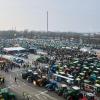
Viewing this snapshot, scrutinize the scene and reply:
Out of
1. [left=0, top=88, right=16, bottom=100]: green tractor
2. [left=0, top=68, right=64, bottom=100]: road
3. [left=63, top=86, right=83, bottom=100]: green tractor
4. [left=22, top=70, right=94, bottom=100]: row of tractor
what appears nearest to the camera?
[left=0, top=88, right=16, bottom=100]: green tractor

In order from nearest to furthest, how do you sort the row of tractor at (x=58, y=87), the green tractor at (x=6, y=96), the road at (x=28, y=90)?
the green tractor at (x=6, y=96) → the row of tractor at (x=58, y=87) → the road at (x=28, y=90)

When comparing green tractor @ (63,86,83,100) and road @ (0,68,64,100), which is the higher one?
green tractor @ (63,86,83,100)

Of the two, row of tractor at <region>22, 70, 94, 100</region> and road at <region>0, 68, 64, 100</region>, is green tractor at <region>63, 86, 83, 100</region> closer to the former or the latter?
row of tractor at <region>22, 70, 94, 100</region>

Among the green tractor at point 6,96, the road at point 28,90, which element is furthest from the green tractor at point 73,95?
the green tractor at point 6,96

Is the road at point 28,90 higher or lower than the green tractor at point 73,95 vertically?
lower

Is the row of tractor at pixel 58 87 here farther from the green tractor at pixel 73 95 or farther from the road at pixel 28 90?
the road at pixel 28 90

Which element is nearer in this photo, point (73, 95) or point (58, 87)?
point (73, 95)

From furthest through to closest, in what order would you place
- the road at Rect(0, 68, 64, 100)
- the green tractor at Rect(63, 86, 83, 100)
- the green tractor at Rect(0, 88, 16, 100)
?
1. the road at Rect(0, 68, 64, 100)
2. the green tractor at Rect(63, 86, 83, 100)
3. the green tractor at Rect(0, 88, 16, 100)

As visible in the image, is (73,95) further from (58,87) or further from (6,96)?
(6,96)

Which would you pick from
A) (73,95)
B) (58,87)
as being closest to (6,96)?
(73,95)

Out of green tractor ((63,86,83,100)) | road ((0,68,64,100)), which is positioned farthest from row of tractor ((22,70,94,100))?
road ((0,68,64,100))

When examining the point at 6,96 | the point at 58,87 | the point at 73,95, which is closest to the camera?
the point at 6,96

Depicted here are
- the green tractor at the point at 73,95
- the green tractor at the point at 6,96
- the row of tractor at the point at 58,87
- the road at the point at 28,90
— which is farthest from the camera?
the road at the point at 28,90
